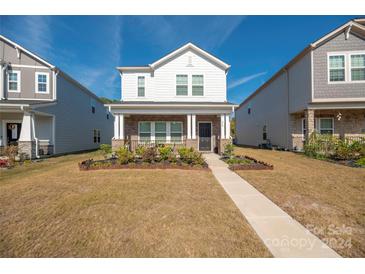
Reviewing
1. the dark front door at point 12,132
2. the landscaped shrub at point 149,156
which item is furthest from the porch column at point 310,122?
the dark front door at point 12,132

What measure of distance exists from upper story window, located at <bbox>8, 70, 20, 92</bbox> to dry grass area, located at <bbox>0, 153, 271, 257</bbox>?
11.1m

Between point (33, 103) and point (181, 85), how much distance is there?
10.2m

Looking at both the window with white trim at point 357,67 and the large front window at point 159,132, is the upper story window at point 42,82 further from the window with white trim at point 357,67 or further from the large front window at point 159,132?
the window with white trim at point 357,67

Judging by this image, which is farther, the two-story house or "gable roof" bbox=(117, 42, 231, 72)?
the two-story house

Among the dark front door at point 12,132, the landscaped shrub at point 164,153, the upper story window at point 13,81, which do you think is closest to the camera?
the landscaped shrub at point 164,153

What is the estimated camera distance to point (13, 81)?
12742 millimetres

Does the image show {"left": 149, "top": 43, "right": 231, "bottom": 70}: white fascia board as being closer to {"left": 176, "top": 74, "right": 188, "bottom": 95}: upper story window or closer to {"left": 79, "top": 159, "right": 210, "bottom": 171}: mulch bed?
{"left": 176, "top": 74, "right": 188, "bottom": 95}: upper story window

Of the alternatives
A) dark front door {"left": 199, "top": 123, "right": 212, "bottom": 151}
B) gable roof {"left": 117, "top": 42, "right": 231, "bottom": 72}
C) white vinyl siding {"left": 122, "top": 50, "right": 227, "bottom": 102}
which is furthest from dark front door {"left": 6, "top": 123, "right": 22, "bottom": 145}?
dark front door {"left": 199, "top": 123, "right": 212, "bottom": 151}

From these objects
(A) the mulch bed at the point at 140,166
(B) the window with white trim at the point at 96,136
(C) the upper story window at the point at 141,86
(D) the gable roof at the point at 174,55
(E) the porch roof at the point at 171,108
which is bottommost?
(A) the mulch bed at the point at 140,166

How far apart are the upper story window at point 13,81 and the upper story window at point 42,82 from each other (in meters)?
1.18

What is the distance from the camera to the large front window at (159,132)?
1357cm

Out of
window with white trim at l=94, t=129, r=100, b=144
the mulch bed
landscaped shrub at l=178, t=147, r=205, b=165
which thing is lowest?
the mulch bed

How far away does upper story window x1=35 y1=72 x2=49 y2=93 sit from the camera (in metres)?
13.2

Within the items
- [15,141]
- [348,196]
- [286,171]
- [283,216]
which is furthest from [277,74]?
[15,141]
